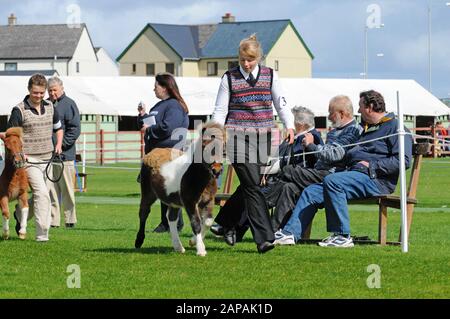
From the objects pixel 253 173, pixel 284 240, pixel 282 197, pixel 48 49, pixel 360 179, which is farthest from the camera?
pixel 48 49

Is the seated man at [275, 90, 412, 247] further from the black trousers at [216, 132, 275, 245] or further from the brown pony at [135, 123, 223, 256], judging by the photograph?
the brown pony at [135, 123, 223, 256]

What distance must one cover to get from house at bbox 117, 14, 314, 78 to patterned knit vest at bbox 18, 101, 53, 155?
92779mm

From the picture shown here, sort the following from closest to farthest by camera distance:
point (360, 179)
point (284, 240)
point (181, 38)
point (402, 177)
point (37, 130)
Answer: point (402, 177), point (360, 179), point (284, 240), point (37, 130), point (181, 38)

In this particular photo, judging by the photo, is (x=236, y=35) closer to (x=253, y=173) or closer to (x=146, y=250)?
(x=146, y=250)

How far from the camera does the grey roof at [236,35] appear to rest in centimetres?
10825

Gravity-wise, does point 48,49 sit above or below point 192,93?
above

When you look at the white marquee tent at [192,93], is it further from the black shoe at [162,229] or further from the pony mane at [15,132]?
the pony mane at [15,132]

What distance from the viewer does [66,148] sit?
16.5 metres

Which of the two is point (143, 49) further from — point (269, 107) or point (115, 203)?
point (269, 107)

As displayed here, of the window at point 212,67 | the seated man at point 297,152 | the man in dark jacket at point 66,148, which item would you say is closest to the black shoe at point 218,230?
the seated man at point 297,152

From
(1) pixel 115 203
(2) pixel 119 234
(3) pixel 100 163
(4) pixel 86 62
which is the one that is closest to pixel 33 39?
(4) pixel 86 62

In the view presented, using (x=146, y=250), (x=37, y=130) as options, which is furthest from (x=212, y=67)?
(x=146, y=250)

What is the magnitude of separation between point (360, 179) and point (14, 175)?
4074 mm

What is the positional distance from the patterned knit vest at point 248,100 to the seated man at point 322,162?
1683 millimetres
